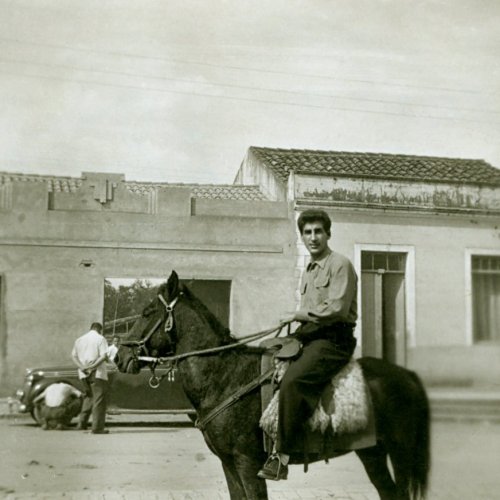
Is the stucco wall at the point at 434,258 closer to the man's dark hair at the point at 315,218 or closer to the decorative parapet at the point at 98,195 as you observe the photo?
the decorative parapet at the point at 98,195

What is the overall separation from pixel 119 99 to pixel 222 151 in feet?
5.16

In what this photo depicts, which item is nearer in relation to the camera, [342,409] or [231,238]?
[342,409]

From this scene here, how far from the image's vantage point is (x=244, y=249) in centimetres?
1207

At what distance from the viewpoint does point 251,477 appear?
4.66 metres

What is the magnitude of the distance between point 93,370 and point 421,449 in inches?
277

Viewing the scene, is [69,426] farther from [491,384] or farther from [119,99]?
[491,384]

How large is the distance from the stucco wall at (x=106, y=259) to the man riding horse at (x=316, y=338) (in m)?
6.83

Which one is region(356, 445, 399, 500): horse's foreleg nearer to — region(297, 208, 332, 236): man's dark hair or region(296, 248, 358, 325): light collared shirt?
region(296, 248, 358, 325): light collared shirt

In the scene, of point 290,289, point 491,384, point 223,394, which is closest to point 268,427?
point 223,394

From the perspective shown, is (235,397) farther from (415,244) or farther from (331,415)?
(415,244)

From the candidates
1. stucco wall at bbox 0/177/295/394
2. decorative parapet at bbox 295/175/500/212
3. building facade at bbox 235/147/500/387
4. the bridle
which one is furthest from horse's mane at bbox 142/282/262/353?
decorative parapet at bbox 295/175/500/212

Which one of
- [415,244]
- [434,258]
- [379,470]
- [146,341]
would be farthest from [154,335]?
[434,258]

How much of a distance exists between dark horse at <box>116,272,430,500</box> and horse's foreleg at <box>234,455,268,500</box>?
66mm

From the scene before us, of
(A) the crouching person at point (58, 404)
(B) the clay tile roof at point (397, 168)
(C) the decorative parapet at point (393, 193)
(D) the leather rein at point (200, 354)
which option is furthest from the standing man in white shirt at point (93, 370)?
(D) the leather rein at point (200, 354)
